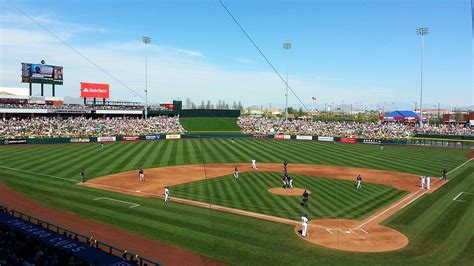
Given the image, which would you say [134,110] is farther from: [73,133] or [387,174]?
[387,174]

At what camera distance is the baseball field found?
1870cm

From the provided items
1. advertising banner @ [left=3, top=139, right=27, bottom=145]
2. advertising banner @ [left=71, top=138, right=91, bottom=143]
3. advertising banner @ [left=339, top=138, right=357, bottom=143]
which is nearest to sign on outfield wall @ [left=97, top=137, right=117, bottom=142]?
advertising banner @ [left=71, top=138, right=91, bottom=143]

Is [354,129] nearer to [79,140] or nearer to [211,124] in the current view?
[211,124]

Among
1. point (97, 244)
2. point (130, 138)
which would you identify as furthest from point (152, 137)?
point (97, 244)

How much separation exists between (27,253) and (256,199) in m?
18.3

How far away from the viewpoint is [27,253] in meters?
12.4

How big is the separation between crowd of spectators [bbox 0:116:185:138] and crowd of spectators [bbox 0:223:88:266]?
6128cm

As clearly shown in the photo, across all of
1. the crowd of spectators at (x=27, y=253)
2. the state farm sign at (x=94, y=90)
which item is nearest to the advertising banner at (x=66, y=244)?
the crowd of spectators at (x=27, y=253)

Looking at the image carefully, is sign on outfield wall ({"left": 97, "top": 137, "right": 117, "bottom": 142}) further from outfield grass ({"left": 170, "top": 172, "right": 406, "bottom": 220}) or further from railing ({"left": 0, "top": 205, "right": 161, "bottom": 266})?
railing ({"left": 0, "top": 205, "right": 161, "bottom": 266})

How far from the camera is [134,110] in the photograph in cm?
10125

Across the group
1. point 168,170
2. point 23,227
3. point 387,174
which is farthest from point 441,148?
point 23,227

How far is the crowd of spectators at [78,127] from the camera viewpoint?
69875 millimetres

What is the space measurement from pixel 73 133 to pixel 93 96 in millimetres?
24288

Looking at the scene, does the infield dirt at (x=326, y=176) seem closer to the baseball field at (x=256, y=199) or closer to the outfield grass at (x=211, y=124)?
the baseball field at (x=256, y=199)
